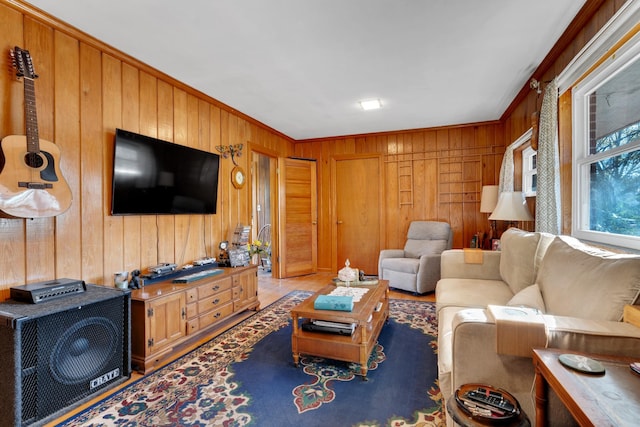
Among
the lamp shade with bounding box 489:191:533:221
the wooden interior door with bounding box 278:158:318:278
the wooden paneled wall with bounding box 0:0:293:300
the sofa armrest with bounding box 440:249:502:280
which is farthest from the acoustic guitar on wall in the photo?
the lamp shade with bounding box 489:191:533:221

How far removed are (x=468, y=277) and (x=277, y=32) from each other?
8.82 feet

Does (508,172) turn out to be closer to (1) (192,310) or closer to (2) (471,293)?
(2) (471,293)

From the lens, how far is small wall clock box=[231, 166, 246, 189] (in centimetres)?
389

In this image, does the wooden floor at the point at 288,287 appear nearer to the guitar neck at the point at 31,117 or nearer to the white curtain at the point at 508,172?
the white curtain at the point at 508,172

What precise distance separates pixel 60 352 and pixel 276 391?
1242 mm

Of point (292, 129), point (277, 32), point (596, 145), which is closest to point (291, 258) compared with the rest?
point (292, 129)

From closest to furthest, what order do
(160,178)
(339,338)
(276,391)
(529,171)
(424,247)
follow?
(276,391) → (339,338) → (160,178) → (529,171) → (424,247)

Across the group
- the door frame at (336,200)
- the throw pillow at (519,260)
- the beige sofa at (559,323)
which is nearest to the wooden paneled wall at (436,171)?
the door frame at (336,200)

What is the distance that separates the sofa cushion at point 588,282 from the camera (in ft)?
4.05

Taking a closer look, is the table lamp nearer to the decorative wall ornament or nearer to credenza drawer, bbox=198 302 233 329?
credenza drawer, bbox=198 302 233 329

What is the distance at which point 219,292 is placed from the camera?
2.92 meters

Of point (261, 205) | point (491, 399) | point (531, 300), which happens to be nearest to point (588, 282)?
point (531, 300)

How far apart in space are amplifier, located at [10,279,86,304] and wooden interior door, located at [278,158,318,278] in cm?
331

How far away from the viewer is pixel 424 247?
14.8 ft
